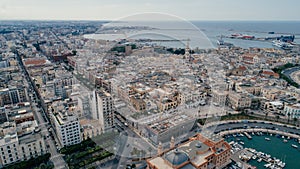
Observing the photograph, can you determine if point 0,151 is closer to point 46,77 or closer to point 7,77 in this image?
point 46,77

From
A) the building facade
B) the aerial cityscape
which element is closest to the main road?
the aerial cityscape

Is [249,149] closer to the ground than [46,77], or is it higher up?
closer to the ground

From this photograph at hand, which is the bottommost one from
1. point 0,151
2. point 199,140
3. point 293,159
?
point 293,159

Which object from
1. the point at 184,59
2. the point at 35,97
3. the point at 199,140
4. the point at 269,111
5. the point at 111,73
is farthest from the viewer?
the point at 184,59

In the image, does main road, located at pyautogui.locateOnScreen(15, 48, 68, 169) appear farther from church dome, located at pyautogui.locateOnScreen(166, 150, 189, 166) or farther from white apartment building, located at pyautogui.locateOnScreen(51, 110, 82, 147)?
church dome, located at pyautogui.locateOnScreen(166, 150, 189, 166)

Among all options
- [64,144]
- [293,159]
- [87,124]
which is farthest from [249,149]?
[64,144]
